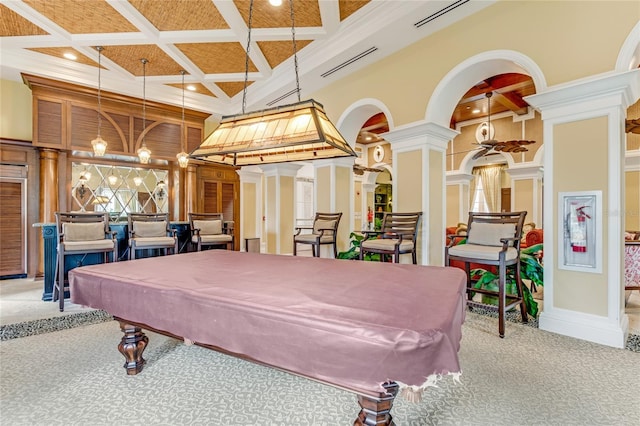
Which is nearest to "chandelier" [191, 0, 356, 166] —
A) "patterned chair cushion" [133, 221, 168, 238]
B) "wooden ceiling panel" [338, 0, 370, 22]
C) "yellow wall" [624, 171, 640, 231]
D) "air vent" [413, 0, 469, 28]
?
"wooden ceiling panel" [338, 0, 370, 22]

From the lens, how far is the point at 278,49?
4848mm

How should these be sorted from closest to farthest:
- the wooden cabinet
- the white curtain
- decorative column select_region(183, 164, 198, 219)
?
decorative column select_region(183, 164, 198, 219), the wooden cabinet, the white curtain

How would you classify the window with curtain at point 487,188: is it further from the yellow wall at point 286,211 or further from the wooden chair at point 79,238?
the wooden chair at point 79,238

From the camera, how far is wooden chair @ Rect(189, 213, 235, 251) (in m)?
4.86

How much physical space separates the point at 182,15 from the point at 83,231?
3022 mm

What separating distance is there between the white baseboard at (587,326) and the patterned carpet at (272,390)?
0.40ft

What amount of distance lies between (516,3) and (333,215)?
3503 millimetres

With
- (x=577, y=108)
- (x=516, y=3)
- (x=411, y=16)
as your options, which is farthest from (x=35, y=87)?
(x=577, y=108)

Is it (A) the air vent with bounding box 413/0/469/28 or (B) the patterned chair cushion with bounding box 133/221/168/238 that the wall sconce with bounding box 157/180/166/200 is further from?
(A) the air vent with bounding box 413/0/469/28

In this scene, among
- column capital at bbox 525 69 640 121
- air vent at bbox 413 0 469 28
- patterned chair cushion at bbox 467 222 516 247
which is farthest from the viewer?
air vent at bbox 413 0 469 28

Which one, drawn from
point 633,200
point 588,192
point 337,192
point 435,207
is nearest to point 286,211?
point 337,192

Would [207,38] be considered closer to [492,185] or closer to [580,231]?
[580,231]

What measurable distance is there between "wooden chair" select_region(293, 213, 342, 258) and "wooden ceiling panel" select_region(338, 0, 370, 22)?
2.83m

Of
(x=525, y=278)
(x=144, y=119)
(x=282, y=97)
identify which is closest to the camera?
(x=525, y=278)
